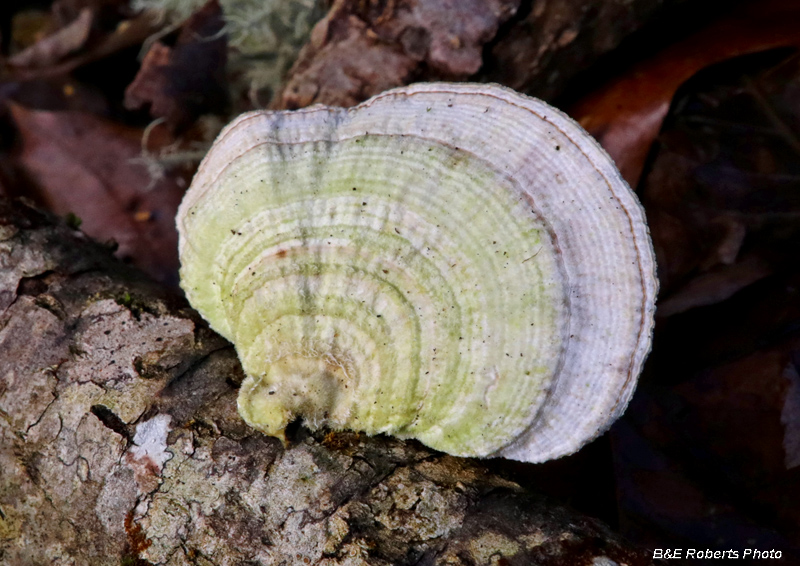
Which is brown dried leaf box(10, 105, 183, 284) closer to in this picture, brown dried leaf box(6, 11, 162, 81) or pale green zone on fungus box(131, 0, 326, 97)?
brown dried leaf box(6, 11, 162, 81)

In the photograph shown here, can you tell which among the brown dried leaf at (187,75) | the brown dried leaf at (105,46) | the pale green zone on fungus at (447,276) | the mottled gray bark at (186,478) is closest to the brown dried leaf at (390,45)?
the pale green zone on fungus at (447,276)

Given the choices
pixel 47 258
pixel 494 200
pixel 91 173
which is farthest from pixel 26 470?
pixel 91 173

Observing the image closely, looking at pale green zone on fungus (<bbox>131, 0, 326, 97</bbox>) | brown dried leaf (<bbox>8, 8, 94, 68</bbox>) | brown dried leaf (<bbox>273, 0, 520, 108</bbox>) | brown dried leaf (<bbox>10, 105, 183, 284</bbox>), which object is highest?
brown dried leaf (<bbox>273, 0, 520, 108</bbox>)

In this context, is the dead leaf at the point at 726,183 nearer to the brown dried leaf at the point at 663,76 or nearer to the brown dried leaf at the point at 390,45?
the brown dried leaf at the point at 663,76

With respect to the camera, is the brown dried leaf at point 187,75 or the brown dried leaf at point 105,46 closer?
the brown dried leaf at point 187,75

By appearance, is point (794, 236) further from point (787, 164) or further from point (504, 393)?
point (504, 393)

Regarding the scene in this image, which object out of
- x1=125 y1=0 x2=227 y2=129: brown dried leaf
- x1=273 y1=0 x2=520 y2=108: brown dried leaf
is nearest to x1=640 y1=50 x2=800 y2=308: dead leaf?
x1=273 y1=0 x2=520 y2=108: brown dried leaf
